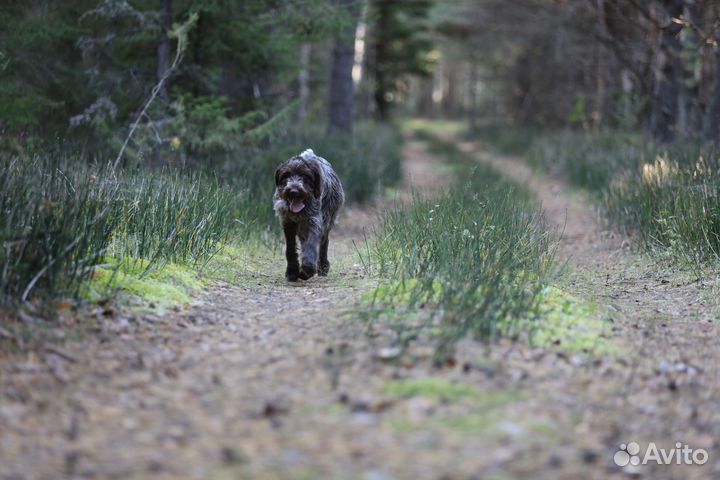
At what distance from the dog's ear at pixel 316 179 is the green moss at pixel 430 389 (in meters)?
3.54

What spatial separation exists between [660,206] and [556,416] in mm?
5729

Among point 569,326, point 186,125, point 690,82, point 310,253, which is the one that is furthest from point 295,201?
point 690,82

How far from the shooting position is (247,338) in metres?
5.11

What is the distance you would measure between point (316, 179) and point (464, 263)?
6.75ft

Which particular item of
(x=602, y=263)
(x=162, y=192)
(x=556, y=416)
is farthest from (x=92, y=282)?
(x=602, y=263)

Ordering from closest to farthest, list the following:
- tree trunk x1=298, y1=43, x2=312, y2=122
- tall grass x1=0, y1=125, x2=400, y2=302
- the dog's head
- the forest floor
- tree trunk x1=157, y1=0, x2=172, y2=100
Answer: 1. the forest floor
2. tall grass x1=0, y1=125, x2=400, y2=302
3. the dog's head
4. tree trunk x1=157, y1=0, x2=172, y2=100
5. tree trunk x1=298, y1=43, x2=312, y2=122

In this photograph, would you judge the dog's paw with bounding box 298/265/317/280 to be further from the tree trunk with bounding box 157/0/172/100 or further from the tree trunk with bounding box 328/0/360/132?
the tree trunk with bounding box 328/0/360/132

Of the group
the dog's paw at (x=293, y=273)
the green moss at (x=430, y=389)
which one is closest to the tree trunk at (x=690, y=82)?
the dog's paw at (x=293, y=273)

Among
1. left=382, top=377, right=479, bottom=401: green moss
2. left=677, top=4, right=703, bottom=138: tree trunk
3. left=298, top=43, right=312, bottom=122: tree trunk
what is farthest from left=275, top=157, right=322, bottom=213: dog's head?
left=298, top=43, right=312, bottom=122: tree trunk

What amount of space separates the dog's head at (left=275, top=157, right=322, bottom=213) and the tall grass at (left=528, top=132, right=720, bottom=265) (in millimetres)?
3895

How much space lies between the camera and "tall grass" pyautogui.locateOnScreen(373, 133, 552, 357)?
4906mm

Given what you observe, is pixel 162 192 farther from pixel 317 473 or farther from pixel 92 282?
pixel 317 473

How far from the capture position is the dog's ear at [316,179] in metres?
7.26

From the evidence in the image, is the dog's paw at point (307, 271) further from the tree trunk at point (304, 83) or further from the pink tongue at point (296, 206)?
the tree trunk at point (304, 83)
